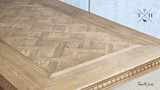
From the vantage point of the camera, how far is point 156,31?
203 cm

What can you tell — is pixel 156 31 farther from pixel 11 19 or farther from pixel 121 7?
pixel 11 19

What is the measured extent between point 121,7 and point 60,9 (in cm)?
47

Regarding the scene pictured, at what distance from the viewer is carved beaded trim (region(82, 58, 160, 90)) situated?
1.03m

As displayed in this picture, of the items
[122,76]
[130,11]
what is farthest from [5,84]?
[130,11]

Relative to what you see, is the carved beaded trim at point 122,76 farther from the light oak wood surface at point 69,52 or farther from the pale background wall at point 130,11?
the pale background wall at point 130,11

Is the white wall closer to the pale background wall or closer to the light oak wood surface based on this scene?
the pale background wall

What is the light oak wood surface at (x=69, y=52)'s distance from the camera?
1.06 m

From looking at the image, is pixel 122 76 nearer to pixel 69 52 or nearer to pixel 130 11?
pixel 69 52

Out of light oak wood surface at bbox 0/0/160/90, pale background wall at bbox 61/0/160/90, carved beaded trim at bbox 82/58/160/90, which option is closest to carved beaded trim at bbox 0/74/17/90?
light oak wood surface at bbox 0/0/160/90

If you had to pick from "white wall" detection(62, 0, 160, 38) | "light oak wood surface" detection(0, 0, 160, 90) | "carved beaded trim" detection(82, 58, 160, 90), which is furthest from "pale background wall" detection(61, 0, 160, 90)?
"carved beaded trim" detection(82, 58, 160, 90)

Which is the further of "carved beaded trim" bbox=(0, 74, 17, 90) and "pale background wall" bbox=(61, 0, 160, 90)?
"pale background wall" bbox=(61, 0, 160, 90)

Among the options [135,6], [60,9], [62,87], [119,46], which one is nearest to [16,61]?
[62,87]

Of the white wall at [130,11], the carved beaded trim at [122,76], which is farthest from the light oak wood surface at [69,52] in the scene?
the white wall at [130,11]

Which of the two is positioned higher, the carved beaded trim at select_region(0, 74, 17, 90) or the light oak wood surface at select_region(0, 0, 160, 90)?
the light oak wood surface at select_region(0, 0, 160, 90)
